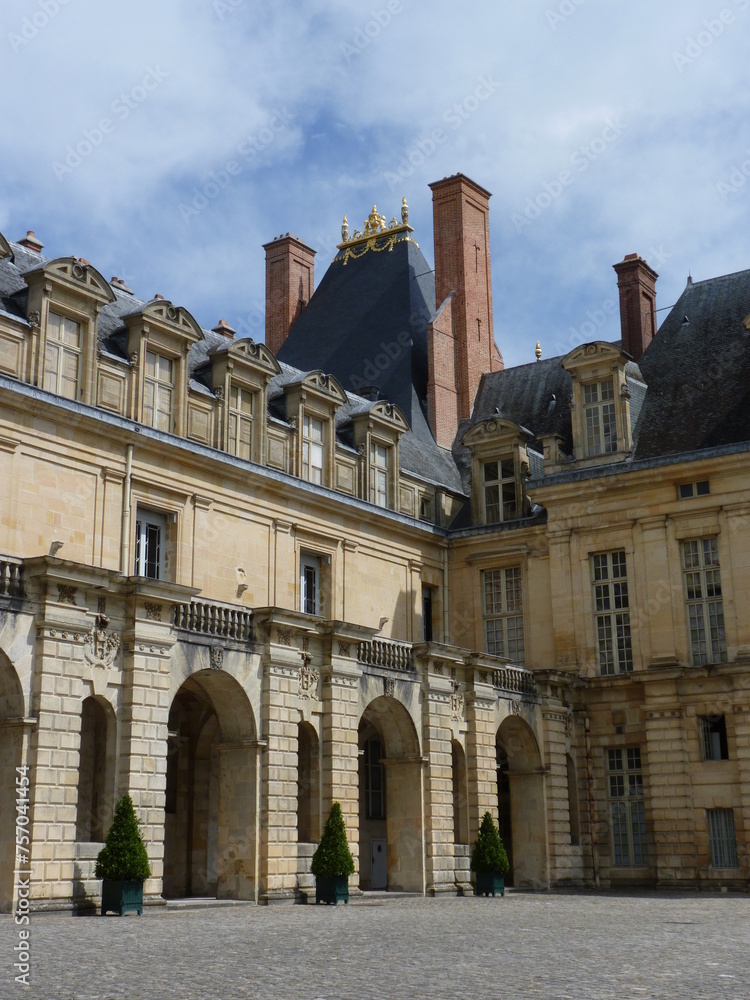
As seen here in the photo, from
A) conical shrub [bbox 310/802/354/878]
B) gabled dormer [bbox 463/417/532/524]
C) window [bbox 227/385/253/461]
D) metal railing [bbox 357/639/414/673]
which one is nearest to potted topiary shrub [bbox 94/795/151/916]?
conical shrub [bbox 310/802/354/878]

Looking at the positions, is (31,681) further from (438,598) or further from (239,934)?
(438,598)

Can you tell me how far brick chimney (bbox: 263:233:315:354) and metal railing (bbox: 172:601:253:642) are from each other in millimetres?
19426

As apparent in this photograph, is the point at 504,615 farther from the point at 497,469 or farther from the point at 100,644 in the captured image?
the point at 100,644

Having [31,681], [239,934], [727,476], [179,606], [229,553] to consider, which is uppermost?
[727,476]

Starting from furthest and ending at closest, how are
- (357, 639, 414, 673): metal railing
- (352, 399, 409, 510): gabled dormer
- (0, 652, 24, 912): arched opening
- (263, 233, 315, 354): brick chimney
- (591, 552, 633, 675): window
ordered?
(263, 233, 315, 354): brick chimney, (352, 399, 409, 510): gabled dormer, (591, 552, 633, 675): window, (357, 639, 414, 673): metal railing, (0, 652, 24, 912): arched opening

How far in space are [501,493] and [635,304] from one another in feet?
23.8

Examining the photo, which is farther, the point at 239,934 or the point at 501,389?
the point at 501,389

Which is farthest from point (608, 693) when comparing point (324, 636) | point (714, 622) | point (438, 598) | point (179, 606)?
point (179, 606)

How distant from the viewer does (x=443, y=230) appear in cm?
3628

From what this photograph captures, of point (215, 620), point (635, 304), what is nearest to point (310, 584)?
point (215, 620)

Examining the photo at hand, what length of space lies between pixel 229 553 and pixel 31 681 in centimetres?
860

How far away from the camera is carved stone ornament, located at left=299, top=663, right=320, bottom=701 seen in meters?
22.0

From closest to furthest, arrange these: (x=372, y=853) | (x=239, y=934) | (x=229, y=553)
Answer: (x=239, y=934) → (x=229, y=553) → (x=372, y=853)

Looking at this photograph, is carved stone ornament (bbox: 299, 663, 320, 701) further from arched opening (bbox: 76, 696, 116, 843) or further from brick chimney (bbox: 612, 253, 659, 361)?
brick chimney (bbox: 612, 253, 659, 361)
